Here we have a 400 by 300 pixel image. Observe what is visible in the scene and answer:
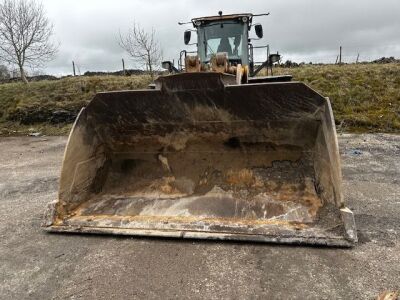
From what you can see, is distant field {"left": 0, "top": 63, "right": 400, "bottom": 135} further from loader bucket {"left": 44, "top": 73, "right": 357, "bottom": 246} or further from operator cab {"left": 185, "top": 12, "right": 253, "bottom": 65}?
loader bucket {"left": 44, "top": 73, "right": 357, "bottom": 246}

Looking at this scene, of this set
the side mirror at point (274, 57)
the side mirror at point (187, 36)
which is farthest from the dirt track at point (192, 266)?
the side mirror at point (187, 36)

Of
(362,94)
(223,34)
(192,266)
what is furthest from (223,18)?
(362,94)

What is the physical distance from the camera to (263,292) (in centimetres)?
261

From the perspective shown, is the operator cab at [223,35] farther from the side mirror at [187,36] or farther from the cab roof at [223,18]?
the side mirror at [187,36]

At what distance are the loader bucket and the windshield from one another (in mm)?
2848

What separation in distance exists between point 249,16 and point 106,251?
480 centimetres

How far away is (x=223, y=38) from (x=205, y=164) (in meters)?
3.22

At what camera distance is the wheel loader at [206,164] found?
11.3ft

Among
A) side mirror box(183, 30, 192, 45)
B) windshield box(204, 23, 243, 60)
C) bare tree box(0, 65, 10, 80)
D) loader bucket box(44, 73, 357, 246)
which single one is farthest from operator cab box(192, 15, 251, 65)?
bare tree box(0, 65, 10, 80)

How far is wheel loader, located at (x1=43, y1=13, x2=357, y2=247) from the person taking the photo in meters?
3.45

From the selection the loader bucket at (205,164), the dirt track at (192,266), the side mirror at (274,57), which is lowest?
the dirt track at (192,266)

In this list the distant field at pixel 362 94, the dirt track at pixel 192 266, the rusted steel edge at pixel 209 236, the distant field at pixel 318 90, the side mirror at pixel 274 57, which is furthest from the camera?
the distant field at pixel 318 90

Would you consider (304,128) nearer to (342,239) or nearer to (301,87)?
(301,87)

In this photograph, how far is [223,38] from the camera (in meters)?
6.75
